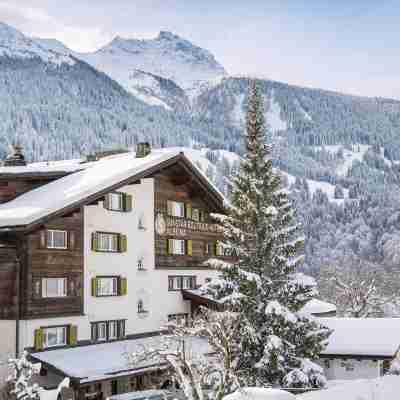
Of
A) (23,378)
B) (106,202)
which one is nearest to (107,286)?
(106,202)

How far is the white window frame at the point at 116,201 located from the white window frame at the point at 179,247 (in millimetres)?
4638

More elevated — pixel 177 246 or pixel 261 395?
pixel 177 246

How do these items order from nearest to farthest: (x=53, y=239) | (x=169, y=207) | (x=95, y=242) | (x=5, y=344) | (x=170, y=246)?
(x=5, y=344)
(x=53, y=239)
(x=95, y=242)
(x=170, y=246)
(x=169, y=207)

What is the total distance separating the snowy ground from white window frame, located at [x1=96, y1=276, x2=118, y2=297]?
1572 cm

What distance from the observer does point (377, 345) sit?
38.4 meters

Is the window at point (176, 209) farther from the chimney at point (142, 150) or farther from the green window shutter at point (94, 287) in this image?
the green window shutter at point (94, 287)

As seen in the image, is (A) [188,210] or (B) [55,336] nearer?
(B) [55,336]

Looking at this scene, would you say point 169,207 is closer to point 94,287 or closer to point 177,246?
point 177,246

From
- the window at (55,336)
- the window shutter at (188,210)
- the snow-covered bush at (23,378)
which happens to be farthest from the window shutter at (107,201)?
the snow-covered bush at (23,378)

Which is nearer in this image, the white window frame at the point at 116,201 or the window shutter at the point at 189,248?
the white window frame at the point at 116,201

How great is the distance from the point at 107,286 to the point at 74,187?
16.7ft

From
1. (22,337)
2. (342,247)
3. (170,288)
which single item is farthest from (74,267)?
(342,247)

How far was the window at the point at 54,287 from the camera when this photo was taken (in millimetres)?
31453

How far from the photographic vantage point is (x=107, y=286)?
35.0m
